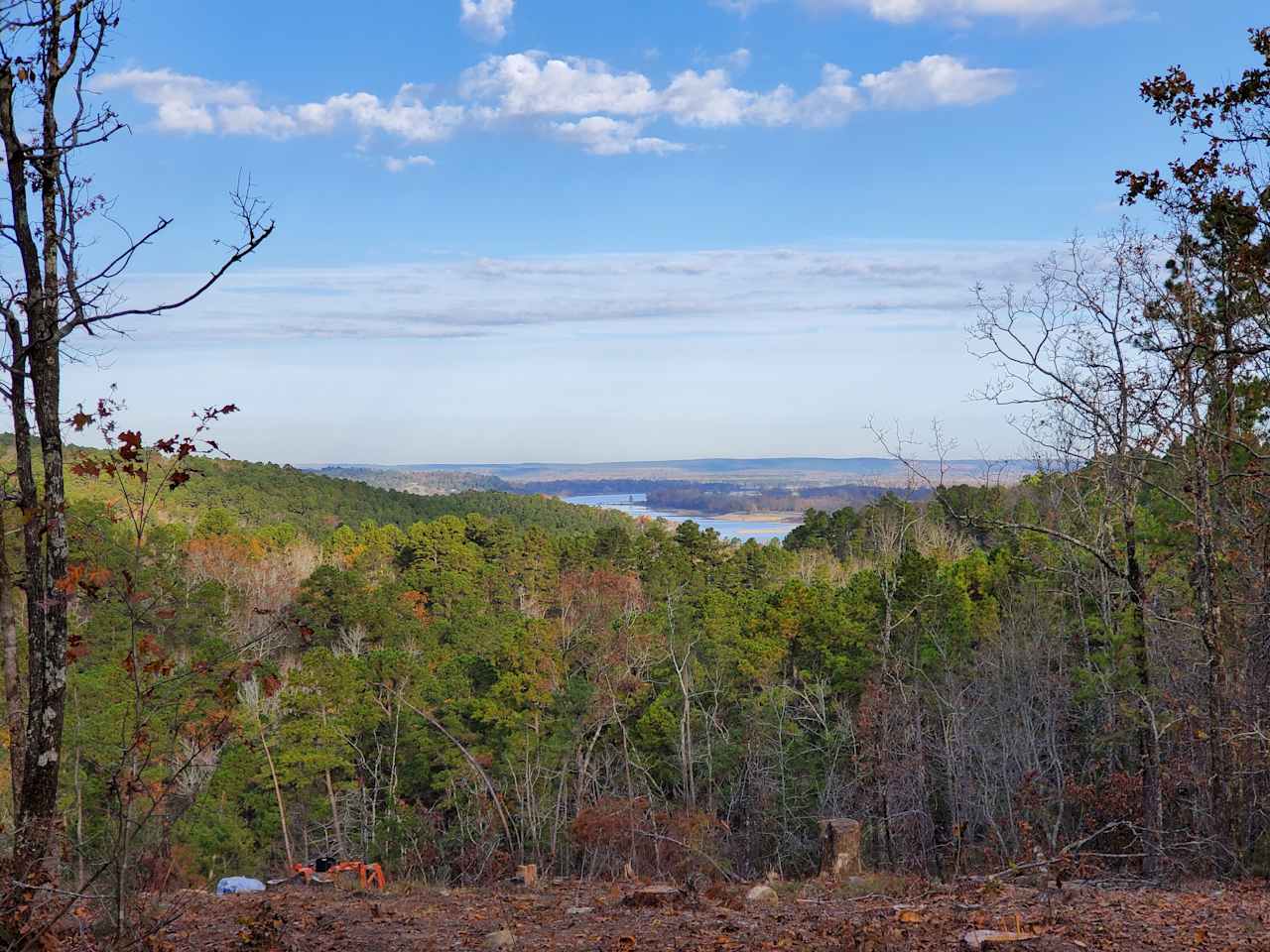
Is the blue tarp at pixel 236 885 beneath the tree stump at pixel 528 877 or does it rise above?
beneath

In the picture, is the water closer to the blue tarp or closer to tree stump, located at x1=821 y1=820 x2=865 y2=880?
the blue tarp

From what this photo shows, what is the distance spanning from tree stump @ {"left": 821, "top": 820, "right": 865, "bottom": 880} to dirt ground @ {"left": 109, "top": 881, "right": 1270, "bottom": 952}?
42.3 inches

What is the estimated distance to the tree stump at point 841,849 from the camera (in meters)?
8.74

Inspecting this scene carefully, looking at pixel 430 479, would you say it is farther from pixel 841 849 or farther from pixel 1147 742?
pixel 841 849

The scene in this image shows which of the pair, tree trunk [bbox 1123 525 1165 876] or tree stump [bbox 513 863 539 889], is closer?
tree stump [bbox 513 863 539 889]

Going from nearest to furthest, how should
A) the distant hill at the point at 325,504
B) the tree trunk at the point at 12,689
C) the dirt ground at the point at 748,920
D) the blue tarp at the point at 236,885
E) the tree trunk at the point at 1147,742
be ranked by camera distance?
1. the dirt ground at the point at 748,920
2. the tree trunk at the point at 12,689
3. the blue tarp at the point at 236,885
4. the tree trunk at the point at 1147,742
5. the distant hill at the point at 325,504

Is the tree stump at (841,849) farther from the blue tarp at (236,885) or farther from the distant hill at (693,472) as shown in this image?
the distant hill at (693,472)

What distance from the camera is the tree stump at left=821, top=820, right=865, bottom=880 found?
28.7 feet

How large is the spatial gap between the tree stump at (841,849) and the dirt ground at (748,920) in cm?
107

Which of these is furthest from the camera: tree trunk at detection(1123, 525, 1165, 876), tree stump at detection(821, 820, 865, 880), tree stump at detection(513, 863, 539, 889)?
tree trunk at detection(1123, 525, 1165, 876)

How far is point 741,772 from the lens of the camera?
83.2 ft

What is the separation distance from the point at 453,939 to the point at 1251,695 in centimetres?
844

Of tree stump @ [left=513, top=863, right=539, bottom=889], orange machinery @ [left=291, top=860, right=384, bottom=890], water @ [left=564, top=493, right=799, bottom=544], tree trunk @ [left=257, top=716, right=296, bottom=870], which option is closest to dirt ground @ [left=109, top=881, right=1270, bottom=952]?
tree stump @ [left=513, top=863, right=539, bottom=889]

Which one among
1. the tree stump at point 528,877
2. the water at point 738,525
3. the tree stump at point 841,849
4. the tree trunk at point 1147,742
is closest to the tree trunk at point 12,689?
the tree stump at point 528,877
